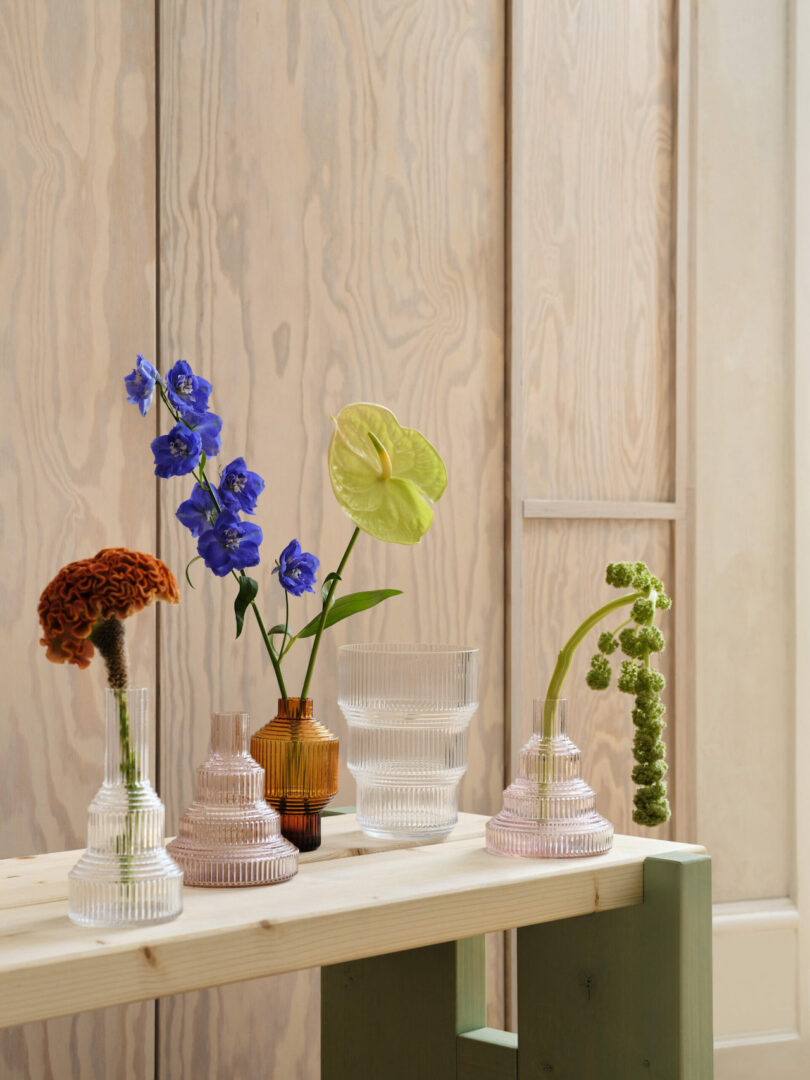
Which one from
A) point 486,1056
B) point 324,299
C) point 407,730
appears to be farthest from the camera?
point 324,299

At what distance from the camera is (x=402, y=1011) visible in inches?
62.6

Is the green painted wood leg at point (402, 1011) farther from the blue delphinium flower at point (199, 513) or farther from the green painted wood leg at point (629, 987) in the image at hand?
the blue delphinium flower at point (199, 513)

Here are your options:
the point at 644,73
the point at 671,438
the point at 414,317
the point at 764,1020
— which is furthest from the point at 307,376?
the point at 764,1020

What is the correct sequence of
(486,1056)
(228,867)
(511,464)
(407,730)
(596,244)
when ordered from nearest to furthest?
(228,867) → (407,730) → (486,1056) → (511,464) → (596,244)

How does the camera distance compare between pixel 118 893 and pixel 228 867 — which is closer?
pixel 118 893

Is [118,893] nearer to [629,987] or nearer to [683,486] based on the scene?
[629,987]

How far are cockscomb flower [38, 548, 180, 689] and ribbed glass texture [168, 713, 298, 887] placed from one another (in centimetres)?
20

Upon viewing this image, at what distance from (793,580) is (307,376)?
996 millimetres

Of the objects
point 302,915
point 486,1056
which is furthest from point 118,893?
point 486,1056

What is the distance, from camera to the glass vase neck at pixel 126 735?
104 centimetres

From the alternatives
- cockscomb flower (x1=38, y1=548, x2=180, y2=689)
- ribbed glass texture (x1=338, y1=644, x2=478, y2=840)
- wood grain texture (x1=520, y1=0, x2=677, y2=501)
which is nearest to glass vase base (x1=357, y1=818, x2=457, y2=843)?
ribbed glass texture (x1=338, y1=644, x2=478, y2=840)

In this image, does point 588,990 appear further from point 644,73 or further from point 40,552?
point 644,73

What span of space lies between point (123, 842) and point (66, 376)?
0.81 m

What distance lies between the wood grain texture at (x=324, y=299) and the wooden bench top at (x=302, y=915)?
49 cm
